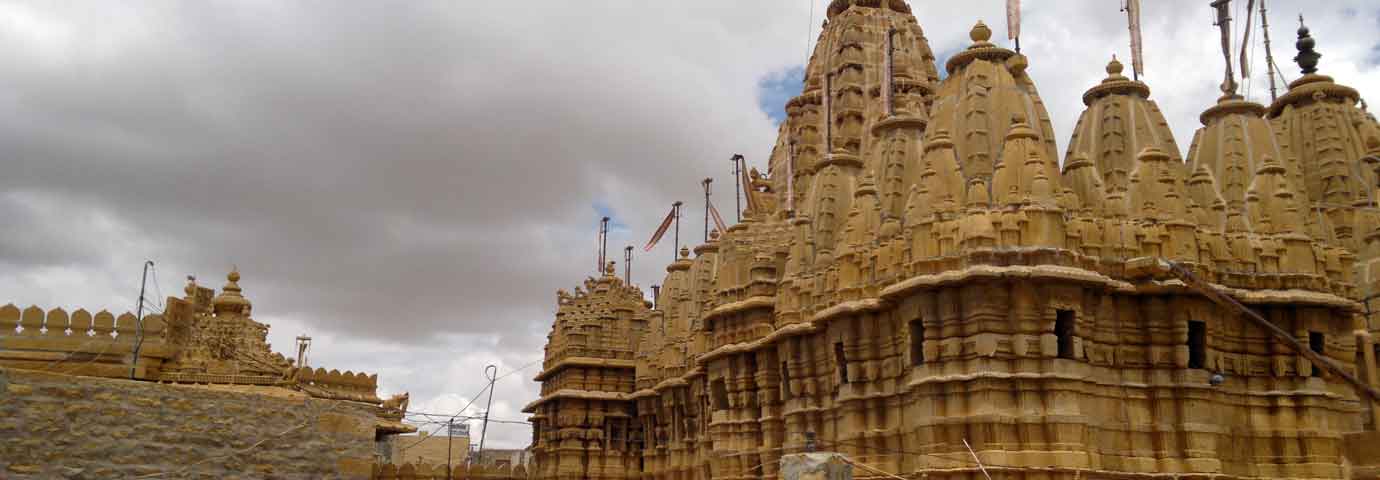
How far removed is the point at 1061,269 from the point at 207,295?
23110 mm

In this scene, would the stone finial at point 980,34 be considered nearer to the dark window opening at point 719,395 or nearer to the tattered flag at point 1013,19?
the tattered flag at point 1013,19

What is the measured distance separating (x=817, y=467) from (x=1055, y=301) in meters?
8.40

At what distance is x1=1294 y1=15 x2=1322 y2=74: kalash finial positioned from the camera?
101 feet

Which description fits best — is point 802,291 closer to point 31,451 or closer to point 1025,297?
point 1025,297

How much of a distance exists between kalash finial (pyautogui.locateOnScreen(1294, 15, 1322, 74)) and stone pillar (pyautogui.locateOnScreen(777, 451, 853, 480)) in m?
24.8

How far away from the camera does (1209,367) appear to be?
1998 centimetres

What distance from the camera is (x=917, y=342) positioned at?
20.2m

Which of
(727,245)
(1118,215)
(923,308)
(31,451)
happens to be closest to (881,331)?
(923,308)

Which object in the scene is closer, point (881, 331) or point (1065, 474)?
point (1065, 474)

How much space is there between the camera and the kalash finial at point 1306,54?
1217 inches

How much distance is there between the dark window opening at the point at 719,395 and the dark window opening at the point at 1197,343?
37.5ft

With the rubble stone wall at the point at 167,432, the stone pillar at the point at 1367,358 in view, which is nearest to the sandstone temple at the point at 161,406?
the rubble stone wall at the point at 167,432

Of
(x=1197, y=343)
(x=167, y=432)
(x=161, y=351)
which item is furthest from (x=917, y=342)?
(x=161, y=351)

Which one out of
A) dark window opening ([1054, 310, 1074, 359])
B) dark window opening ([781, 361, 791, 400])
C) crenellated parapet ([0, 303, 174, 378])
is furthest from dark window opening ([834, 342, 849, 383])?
crenellated parapet ([0, 303, 174, 378])
